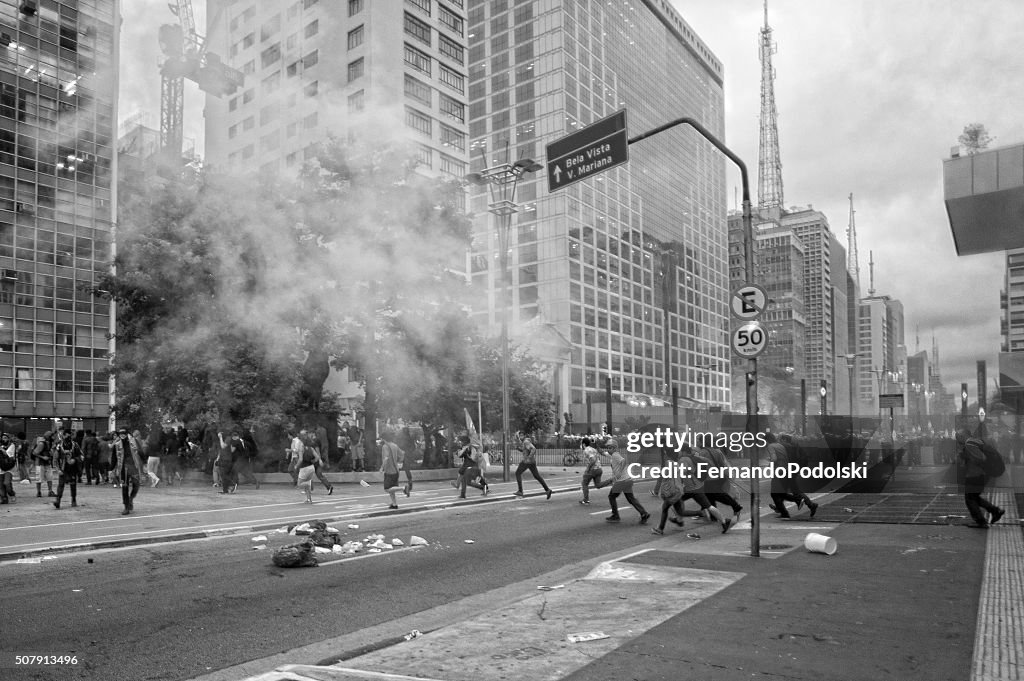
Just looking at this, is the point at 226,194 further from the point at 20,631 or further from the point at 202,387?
the point at 20,631

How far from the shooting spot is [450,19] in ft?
190

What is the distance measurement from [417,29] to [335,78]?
8.41 metres

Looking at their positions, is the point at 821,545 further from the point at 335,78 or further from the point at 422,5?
the point at 422,5

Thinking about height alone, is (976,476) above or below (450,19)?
below

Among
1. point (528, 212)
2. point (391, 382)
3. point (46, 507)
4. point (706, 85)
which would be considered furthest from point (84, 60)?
point (706, 85)

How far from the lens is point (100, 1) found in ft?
59.6

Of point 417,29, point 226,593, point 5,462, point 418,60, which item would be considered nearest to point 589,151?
point 226,593

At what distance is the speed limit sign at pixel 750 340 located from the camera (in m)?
8.55

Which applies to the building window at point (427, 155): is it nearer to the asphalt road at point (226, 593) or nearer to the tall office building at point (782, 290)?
the asphalt road at point (226, 593)

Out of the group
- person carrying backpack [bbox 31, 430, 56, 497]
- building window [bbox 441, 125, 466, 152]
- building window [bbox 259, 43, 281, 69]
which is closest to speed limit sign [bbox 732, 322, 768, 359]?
person carrying backpack [bbox 31, 430, 56, 497]

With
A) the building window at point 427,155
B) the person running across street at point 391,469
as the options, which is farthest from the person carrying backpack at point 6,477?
the building window at point 427,155

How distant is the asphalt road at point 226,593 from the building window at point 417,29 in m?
48.8

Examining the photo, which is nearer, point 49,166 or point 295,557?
point 295,557

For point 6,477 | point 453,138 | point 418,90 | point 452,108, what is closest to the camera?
point 6,477
